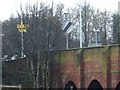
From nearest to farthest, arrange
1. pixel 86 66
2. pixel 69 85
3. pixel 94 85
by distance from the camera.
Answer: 1. pixel 86 66
2. pixel 94 85
3. pixel 69 85

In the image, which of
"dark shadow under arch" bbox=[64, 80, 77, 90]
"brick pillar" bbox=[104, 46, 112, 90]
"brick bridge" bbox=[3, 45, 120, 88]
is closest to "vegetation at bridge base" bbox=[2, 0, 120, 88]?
"brick bridge" bbox=[3, 45, 120, 88]

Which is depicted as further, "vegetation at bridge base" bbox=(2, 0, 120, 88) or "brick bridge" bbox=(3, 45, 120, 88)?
"vegetation at bridge base" bbox=(2, 0, 120, 88)

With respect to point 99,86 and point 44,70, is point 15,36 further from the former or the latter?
point 99,86

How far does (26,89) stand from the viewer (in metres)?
39.7

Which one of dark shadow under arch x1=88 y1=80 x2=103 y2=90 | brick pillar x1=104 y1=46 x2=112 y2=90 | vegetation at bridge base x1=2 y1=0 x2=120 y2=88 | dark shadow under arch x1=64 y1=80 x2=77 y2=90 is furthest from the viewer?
vegetation at bridge base x1=2 y1=0 x2=120 y2=88

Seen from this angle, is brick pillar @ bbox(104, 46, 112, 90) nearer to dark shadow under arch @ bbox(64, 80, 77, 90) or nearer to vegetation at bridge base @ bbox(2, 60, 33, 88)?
dark shadow under arch @ bbox(64, 80, 77, 90)

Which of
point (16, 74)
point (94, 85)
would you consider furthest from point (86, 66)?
point (16, 74)

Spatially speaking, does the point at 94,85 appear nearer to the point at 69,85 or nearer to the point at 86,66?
the point at 86,66

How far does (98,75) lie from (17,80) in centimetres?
974

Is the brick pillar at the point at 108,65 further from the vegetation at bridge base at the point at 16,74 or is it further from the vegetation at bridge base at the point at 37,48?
the vegetation at bridge base at the point at 16,74

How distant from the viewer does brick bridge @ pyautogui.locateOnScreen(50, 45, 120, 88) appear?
3403 centimetres

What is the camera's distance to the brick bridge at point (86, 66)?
34031 millimetres

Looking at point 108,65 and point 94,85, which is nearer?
point 108,65

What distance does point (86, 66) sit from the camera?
3675 cm
